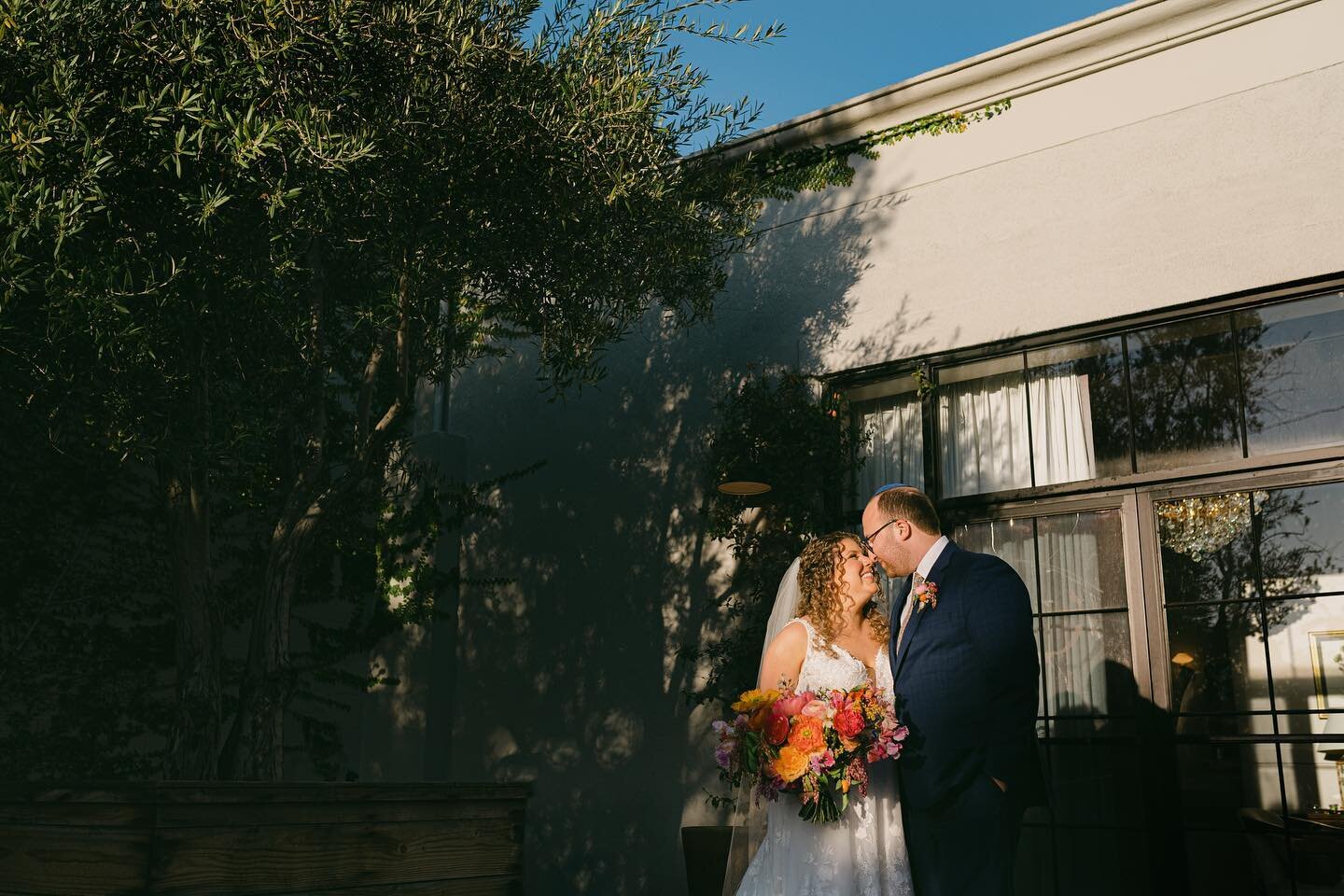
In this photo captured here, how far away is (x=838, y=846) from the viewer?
159 inches

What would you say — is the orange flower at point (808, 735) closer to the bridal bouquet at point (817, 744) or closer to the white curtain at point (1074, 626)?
the bridal bouquet at point (817, 744)

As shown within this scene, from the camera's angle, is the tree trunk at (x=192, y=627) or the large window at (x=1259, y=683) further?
the tree trunk at (x=192, y=627)

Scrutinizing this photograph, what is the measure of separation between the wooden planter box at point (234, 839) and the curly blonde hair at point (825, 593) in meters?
1.78

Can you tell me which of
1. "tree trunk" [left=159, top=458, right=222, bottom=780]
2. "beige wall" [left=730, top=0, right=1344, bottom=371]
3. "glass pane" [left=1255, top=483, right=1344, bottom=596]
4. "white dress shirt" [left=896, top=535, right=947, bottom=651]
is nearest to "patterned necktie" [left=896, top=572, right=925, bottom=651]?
"white dress shirt" [left=896, top=535, right=947, bottom=651]

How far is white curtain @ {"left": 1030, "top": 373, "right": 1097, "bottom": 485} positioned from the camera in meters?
5.97

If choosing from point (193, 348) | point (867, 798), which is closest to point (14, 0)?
point (193, 348)

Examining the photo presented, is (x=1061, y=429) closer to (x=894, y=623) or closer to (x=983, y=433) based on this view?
(x=983, y=433)

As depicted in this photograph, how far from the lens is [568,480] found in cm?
840

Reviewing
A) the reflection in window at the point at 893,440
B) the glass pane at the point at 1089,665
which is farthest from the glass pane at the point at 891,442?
the glass pane at the point at 1089,665

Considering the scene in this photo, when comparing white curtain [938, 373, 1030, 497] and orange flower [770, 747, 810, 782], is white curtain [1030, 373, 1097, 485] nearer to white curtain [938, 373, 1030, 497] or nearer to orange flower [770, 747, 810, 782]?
white curtain [938, 373, 1030, 497]

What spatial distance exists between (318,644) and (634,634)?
9.23 feet

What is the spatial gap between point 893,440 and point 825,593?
2481 millimetres

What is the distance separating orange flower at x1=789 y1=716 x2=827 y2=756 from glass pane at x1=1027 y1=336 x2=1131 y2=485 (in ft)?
8.76

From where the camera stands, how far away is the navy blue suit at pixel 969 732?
12.9 ft
